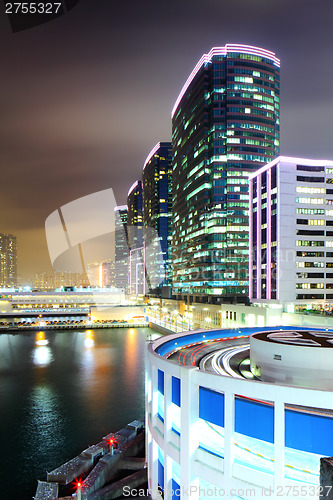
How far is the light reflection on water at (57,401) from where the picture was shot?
24.9 m

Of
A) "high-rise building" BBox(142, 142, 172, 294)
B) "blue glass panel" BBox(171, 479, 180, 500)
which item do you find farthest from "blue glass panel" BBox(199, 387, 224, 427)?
"high-rise building" BBox(142, 142, 172, 294)

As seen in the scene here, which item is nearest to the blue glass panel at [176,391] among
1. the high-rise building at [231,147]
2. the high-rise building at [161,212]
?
the high-rise building at [231,147]

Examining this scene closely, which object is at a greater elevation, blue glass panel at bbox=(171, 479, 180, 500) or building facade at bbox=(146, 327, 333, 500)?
building facade at bbox=(146, 327, 333, 500)

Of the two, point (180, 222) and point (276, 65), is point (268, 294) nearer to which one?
point (180, 222)

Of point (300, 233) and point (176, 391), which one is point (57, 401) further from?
point (300, 233)

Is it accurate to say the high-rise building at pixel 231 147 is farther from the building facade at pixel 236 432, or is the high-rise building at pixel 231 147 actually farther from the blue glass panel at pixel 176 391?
the blue glass panel at pixel 176 391

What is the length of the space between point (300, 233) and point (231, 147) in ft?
120

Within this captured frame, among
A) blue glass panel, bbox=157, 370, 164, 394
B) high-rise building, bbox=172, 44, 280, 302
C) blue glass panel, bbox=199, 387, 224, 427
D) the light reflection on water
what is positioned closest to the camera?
blue glass panel, bbox=199, 387, 224, 427

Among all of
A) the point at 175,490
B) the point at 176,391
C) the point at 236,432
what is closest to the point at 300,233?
the point at 176,391

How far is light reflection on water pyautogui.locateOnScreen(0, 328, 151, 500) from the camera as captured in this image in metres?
24.9

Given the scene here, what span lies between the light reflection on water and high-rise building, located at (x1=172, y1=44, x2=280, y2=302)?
1224 inches

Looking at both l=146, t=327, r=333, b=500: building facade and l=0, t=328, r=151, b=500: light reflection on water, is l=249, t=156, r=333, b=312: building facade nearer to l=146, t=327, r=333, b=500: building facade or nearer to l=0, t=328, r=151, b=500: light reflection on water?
l=0, t=328, r=151, b=500: light reflection on water

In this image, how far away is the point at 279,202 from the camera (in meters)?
58.7

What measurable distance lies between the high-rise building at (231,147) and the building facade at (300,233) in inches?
1054
